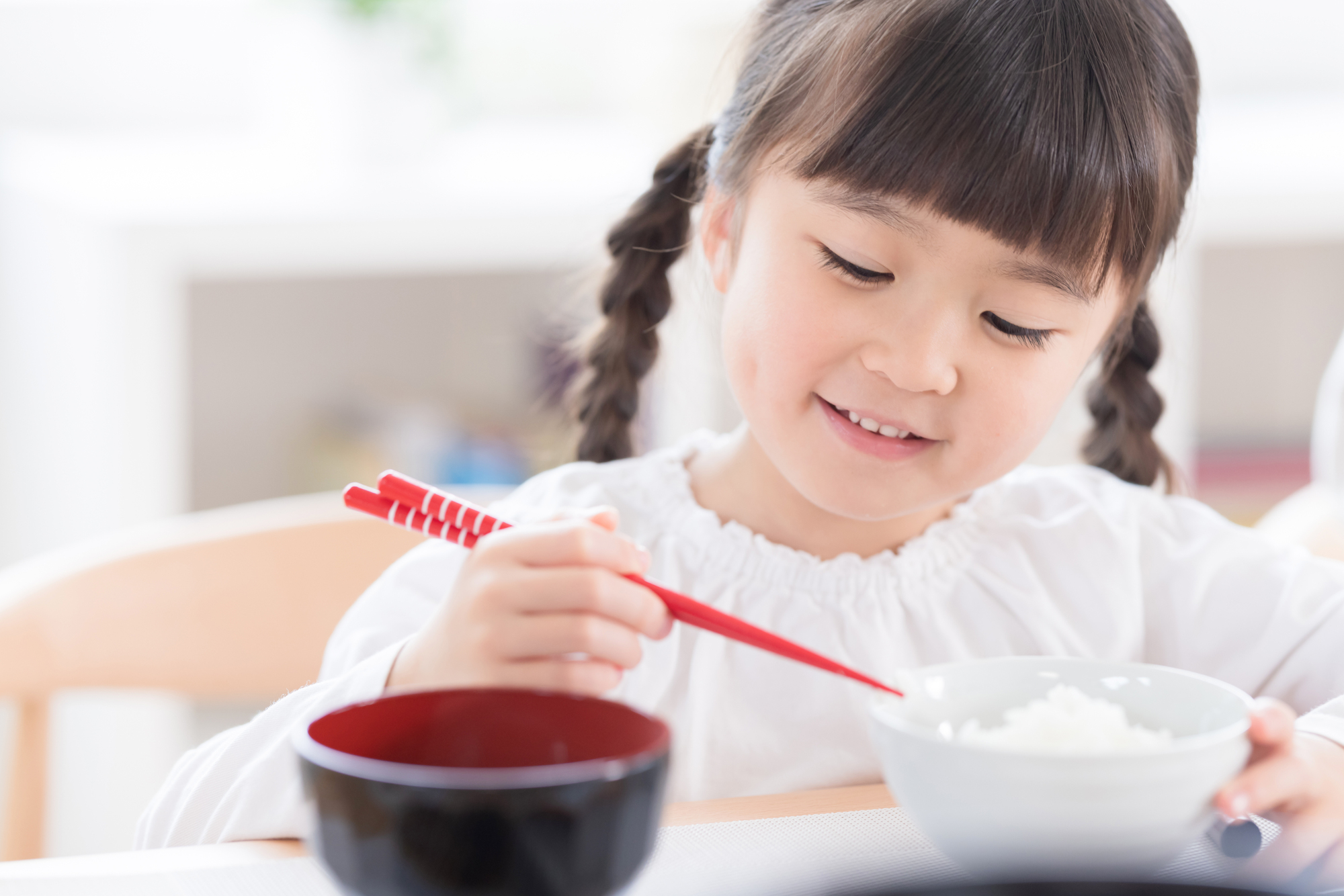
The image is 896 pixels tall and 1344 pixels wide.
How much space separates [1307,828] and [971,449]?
290 mm

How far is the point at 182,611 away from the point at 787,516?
17.5 inches

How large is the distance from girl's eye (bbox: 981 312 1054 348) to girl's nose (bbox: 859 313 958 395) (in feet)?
0.12

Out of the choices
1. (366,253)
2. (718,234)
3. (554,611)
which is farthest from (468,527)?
Answer: (366,253)

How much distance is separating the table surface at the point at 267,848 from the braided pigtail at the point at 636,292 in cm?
45

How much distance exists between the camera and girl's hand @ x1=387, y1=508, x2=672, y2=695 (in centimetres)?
51

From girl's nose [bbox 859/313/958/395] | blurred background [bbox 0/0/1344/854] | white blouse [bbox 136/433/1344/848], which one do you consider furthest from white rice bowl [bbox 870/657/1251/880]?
blurred background [bbox 0/0/1344/854]

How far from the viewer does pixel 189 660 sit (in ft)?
3.10

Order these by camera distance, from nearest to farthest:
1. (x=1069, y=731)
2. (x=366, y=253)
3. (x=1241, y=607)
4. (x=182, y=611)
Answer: (x=1069, y=731) → (x=1241, y=607) → (x=182, y=611) → (x=366, y=253)

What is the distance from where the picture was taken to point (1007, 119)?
0.68 meters

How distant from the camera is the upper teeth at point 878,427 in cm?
75

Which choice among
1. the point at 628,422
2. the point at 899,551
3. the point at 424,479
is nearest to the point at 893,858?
the point at 899,551

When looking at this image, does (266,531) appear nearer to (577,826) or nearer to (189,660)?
(189,660)

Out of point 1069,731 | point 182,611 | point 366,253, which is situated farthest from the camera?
point 366,253

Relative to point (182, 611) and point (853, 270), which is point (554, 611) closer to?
point (853, 270)
